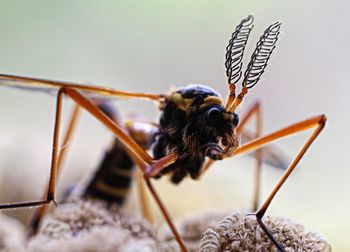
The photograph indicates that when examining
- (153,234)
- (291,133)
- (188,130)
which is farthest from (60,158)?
(291,133)

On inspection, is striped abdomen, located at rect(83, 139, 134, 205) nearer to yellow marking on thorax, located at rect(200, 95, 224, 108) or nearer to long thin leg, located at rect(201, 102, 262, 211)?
long thin leg, located at rect(201, 102, 262, 211)

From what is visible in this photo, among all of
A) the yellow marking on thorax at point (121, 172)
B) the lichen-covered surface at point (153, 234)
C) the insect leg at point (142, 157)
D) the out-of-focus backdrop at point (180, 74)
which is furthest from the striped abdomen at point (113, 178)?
the insect leg at point (142, 157)

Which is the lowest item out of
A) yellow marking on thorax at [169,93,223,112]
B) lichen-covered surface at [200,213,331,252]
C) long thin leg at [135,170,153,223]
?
long thin leg at [135,170,153,223]

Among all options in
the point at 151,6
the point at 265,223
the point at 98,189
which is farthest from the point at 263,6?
the point at 98,189

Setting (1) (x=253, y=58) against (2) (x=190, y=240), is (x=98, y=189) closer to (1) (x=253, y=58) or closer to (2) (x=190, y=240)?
(2) (x=190, y=240)

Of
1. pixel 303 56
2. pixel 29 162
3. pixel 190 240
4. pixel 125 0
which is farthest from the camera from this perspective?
pixel 29 162

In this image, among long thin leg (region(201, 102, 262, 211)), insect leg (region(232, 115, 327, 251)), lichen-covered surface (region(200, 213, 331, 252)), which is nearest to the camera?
lichen-covered surface (region(200, 213, 331, 252))

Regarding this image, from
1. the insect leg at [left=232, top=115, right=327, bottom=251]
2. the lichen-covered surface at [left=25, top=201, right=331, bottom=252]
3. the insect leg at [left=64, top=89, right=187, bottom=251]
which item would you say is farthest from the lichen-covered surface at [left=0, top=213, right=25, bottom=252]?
the insect leg at [left=232, top=115, right=327, bottom=251]
